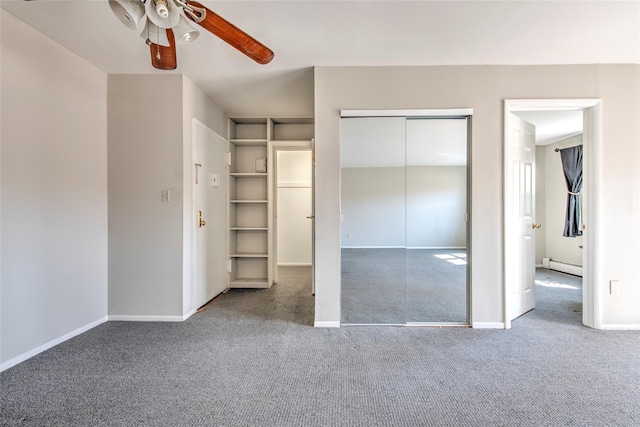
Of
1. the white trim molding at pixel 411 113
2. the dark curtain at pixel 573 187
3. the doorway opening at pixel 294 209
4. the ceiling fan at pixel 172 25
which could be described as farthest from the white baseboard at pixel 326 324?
the dark curtain at pixel 573 187

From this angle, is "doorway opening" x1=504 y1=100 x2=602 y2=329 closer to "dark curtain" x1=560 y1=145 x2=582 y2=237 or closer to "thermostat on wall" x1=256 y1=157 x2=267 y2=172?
"dark curtain" x1=560 y1=145 x2=582 y2=237

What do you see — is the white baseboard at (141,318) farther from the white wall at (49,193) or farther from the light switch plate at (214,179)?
the light switch plate at (214,179)

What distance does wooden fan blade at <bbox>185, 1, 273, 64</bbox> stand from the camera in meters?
1.43

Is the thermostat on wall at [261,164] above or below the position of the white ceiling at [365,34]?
below

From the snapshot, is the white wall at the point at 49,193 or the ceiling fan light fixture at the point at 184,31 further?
the white wall at the point at 49,193

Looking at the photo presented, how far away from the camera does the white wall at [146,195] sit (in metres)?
2.81

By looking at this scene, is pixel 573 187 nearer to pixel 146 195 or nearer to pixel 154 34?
pixel 154 34

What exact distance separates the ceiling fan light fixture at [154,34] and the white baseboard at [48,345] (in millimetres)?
2356

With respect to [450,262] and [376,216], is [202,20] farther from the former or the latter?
[450,262]

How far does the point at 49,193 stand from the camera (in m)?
2.26

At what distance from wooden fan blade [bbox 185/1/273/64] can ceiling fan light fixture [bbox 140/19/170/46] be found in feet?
0.87

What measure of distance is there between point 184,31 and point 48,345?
256cm

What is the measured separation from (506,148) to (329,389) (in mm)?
2532

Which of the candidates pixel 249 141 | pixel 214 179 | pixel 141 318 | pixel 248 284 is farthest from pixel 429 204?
pixel 141 318
